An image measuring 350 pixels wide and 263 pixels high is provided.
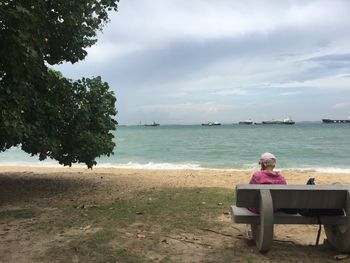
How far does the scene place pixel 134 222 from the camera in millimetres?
7324

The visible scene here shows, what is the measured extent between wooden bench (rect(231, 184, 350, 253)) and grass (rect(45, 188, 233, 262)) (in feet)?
3.94

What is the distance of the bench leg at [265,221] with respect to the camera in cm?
542

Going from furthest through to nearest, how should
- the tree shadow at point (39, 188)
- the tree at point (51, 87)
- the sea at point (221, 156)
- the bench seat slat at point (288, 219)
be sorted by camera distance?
1. the sea at point (221, 156)
2. the tree shadow at point (39, 188)
3. the tree at point (51, 87)
4. the bench seat slat at point (288, 219)

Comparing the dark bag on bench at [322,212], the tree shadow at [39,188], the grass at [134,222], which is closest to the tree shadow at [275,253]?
the dark bag on bench at [322,212]

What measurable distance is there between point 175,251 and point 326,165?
22581 mm

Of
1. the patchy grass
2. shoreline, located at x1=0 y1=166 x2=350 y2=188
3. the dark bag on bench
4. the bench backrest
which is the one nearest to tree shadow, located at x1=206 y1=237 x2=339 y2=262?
the dark bag on bench

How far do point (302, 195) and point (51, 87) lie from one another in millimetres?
6596

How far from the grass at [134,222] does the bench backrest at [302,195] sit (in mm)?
1314

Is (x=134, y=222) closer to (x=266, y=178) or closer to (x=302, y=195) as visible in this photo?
(x=266, y=178)

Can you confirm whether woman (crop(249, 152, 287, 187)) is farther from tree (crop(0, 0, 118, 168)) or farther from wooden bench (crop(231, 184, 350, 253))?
tree (crop(0, 0, 118, 168))

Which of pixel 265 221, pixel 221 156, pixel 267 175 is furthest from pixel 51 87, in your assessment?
pixel 221 156

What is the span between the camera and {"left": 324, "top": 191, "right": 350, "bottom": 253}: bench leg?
18.2ft

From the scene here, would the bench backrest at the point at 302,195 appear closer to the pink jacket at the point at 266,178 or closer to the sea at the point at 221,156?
the pink jacket at the point at 266,178

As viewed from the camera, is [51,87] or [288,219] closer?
[288,219]
